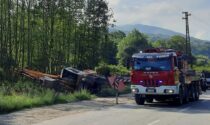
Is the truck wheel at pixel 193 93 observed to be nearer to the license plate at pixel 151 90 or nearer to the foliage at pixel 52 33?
the license plate at pixel 151 90

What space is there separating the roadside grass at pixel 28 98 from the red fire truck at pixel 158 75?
4.28 m

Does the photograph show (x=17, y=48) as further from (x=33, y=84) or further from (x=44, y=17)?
(x=33, y=84)

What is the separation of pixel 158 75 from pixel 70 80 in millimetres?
11004

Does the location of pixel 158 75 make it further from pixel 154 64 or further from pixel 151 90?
pixel 151 90

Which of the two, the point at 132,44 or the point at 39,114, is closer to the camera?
the point at 39,114

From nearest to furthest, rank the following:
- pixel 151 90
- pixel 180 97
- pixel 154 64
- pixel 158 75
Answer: pixel 158 75 < pixel 151 90 < pixel 154 64 < pixel 180 97

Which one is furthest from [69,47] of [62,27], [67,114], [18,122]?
[18,122]

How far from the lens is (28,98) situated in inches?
981

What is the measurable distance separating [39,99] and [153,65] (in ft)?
20.2

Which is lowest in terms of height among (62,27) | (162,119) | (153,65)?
(162,119)

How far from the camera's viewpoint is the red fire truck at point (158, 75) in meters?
25.2

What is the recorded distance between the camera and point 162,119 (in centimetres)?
1844

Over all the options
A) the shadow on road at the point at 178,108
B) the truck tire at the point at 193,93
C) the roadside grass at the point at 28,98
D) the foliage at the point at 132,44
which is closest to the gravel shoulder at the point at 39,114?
the roadside grass at the point at 28,98

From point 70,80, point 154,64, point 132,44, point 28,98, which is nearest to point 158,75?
point 154,64
